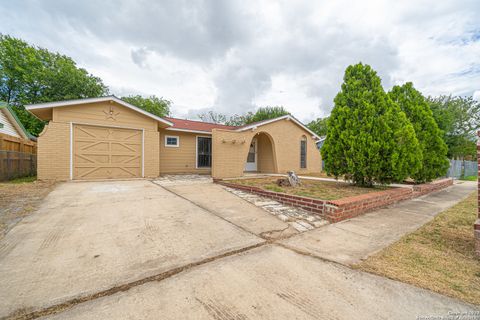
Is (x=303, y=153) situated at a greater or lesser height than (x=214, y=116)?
lesser

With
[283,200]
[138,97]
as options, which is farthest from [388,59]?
[138,97]

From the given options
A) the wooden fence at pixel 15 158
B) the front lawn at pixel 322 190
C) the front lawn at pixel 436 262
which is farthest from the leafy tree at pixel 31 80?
the front lawn at pixel 436 262

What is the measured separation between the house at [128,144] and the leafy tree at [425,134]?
5.65 metres

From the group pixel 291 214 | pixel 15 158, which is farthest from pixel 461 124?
pixel 15 158

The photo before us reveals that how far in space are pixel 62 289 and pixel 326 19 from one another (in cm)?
1168

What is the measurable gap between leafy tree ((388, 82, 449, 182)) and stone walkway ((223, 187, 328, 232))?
6700 millimetres

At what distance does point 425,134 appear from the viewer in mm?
7875

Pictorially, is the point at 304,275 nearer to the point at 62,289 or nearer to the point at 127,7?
the point at 62,289

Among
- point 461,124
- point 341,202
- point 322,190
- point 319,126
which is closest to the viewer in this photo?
point 341,202

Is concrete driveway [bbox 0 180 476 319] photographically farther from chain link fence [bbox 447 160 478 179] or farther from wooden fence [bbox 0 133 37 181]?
chain link fence [bbox 447 160 478 179]

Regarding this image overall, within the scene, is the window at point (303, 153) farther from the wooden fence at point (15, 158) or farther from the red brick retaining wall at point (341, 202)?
the wooden fence at point (15, 158)

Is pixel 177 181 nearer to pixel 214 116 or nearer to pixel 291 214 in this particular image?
pixel 291 214

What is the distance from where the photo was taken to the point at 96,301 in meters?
1.60

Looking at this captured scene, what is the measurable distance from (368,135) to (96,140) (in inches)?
396
